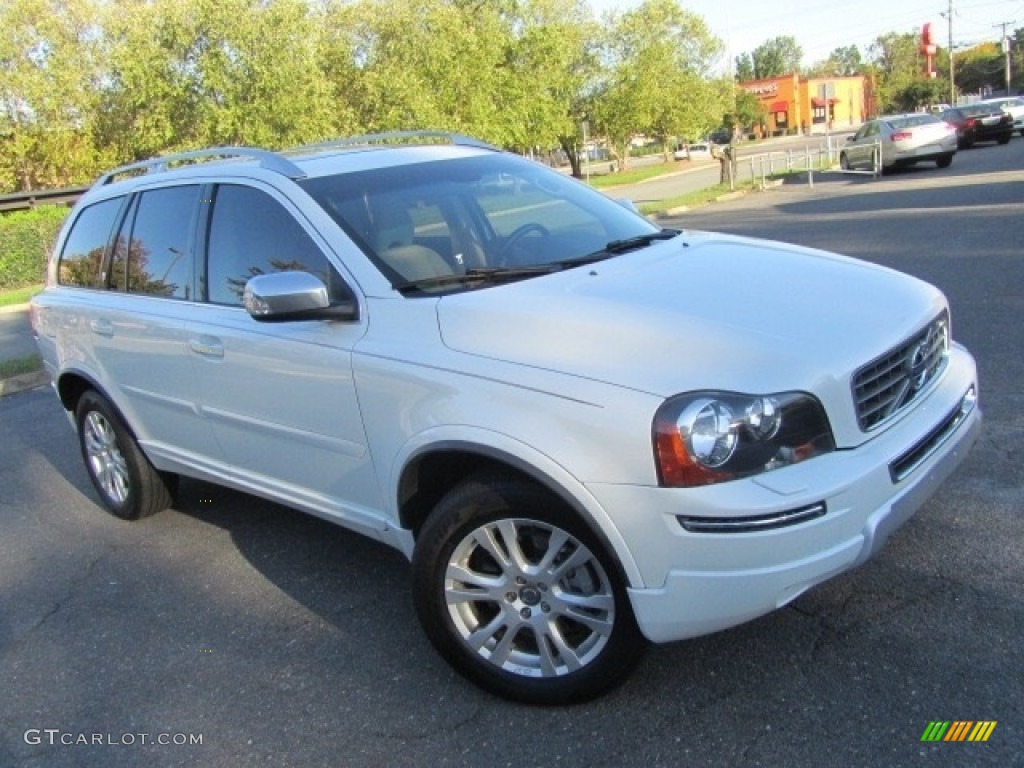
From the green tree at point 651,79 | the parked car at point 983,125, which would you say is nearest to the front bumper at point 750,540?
the parked car at point 983,125

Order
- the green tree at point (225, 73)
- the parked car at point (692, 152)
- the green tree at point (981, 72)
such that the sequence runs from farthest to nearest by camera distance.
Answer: the green tree at point (981, 72) < the parked car at point (692, 152) < the green tree at point (225, 73)

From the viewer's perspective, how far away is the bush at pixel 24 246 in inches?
766

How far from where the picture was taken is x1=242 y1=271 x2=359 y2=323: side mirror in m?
3.15

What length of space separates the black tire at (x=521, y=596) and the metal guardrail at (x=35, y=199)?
A: 2295 cm

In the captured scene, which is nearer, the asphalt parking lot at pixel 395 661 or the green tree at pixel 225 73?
the asphalt parking lot at pixel 395 661

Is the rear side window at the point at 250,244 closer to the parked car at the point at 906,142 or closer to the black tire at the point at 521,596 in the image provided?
the black tire at the point at 521,596

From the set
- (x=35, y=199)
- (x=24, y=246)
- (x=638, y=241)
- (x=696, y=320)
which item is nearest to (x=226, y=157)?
(x=638, y=241)

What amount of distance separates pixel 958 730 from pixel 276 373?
261 cm

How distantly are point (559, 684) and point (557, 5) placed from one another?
169ft

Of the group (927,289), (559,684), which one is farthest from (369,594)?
(927,289)

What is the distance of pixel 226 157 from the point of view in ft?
14.5

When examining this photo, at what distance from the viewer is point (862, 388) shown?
108 inches

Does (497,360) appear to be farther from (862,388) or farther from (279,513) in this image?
(279,513)

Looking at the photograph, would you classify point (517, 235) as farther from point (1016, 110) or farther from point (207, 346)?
point (1016, 110)
